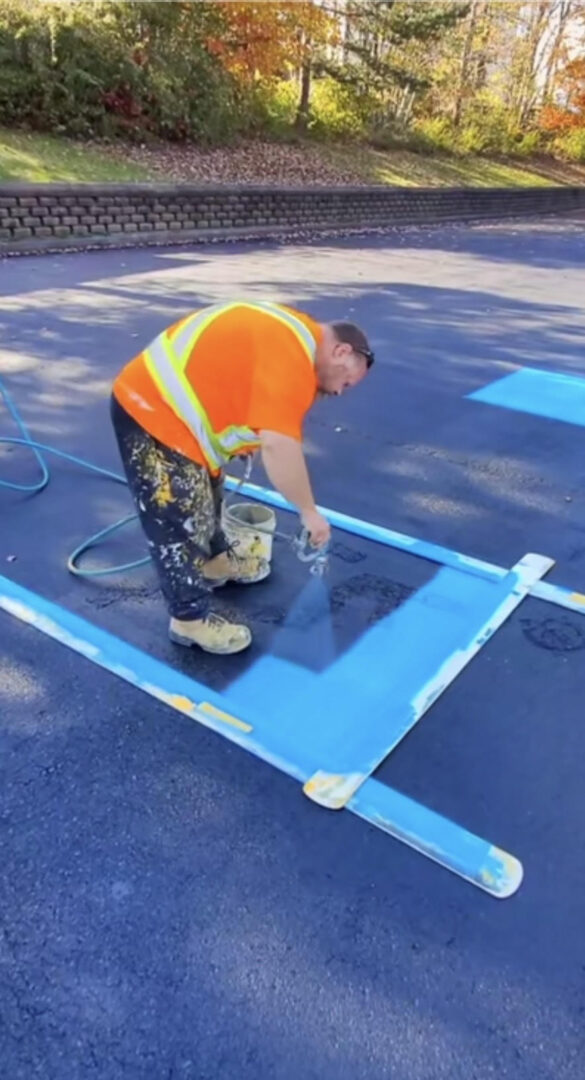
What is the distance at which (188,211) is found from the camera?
10367 mm

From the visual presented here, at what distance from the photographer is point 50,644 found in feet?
7.78

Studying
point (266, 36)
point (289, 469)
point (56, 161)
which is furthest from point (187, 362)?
point (266, 36)

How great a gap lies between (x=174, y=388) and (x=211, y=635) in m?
0.77

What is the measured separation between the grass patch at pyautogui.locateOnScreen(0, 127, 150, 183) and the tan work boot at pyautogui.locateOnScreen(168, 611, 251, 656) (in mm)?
8399

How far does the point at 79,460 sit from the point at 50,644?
1440 millimetres

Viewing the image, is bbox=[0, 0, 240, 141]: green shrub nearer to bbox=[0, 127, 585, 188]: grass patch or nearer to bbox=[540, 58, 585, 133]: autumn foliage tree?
bbox=[0, 127, 585, 188]: grass patch

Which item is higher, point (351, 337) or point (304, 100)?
point (304, 100)

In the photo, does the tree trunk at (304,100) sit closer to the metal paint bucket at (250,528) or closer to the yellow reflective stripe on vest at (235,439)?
the metal paint bucket at (250,528)

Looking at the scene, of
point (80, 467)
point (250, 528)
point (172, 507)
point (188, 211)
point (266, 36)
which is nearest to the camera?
point (172, 507)

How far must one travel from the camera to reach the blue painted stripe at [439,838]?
5.55 ft

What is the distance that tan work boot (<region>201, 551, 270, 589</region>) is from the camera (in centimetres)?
262

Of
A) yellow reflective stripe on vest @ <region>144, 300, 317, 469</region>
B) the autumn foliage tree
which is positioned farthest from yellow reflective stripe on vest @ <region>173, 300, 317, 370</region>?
the autumn foliage tree

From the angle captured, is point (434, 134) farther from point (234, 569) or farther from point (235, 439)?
point (235, 439)

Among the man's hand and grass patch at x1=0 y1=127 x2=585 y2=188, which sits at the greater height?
grass patch at x1=0 y1=127 x2=585 y2=188
